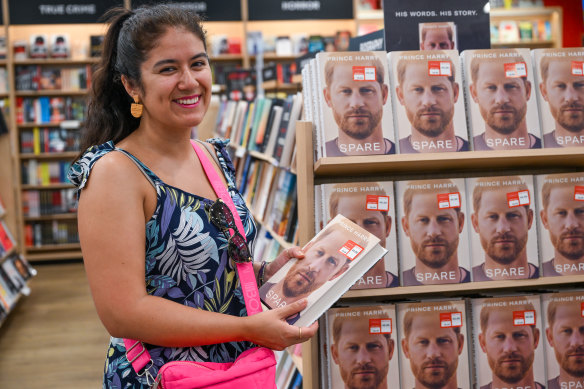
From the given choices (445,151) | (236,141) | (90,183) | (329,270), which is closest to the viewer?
(90,183)

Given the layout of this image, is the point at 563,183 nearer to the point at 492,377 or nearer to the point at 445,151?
the point at 445,151

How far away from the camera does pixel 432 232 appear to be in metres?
2.24

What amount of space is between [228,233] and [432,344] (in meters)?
1.08

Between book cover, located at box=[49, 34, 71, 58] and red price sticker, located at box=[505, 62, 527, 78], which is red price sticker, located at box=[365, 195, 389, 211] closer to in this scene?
red price sticker, located at box=[505, 62, 527, 78]

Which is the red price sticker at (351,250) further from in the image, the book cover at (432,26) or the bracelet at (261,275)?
the book cover at (432,26)

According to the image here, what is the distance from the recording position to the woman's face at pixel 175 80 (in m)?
1.44

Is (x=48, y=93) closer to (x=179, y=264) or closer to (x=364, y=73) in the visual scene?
(x=364, y=73)

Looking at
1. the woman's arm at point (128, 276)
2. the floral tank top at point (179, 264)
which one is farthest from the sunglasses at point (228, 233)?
the woman's arm at point (128, 276)

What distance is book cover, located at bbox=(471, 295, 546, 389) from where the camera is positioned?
2.29 m

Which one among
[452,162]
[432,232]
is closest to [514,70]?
[452,162]

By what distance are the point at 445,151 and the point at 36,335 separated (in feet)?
13.6

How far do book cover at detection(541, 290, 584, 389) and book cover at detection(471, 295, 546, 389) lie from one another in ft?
0.14

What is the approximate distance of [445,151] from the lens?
221 cm

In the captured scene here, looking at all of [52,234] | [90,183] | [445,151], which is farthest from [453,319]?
[52,234]
